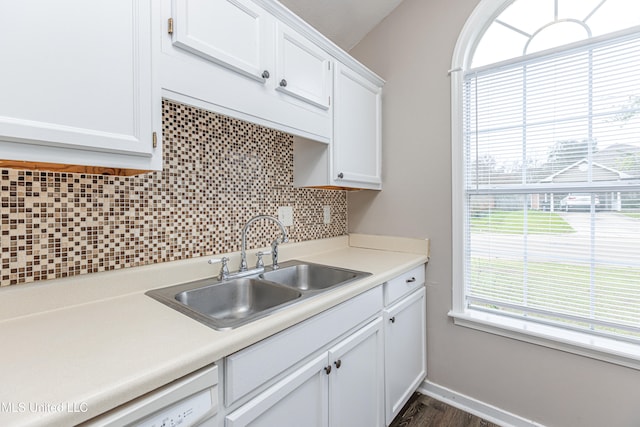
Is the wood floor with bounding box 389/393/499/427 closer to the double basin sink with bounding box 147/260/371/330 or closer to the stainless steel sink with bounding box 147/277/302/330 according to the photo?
the double basin sink with bounding box 147/260/371/330

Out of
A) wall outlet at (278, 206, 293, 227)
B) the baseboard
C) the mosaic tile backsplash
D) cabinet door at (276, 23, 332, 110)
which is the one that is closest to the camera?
the mosaic tile backsplash

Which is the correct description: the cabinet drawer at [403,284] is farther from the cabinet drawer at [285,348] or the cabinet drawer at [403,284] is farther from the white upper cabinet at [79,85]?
the white upper cabinet at [79,85]

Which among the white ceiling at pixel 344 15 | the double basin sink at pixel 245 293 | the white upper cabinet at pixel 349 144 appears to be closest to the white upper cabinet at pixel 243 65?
the white upper cabinet at pixel 349 144

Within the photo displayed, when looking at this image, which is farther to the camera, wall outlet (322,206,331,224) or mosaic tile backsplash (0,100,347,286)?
wall outlet (322,206,331,224)

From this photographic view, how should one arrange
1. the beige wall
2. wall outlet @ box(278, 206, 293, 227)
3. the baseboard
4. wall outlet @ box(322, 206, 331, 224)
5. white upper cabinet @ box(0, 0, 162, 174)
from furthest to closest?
wall outlet @ box(322, 206, 331, 224) → wall outlet @ box(278, 206, 293, 227) → the baseboard → the beige wall → white upper cabinet @ box(0, 0, 162, 174)

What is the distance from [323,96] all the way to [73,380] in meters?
1.49

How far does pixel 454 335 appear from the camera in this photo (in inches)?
75.7

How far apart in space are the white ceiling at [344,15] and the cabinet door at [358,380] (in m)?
1.86

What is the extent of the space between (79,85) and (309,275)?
50.9 inches

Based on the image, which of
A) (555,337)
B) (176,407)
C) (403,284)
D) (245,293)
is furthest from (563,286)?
→ (176,407)

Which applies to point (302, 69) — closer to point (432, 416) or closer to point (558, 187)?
point (558, 187)

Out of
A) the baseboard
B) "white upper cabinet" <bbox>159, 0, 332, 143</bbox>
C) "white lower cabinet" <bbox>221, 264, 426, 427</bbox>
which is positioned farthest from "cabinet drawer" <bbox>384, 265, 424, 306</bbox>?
"white upper cabinet" <bbox>159, 0, 332, 143</bbox>

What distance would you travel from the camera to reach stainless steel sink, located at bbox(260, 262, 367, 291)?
156 centimetres

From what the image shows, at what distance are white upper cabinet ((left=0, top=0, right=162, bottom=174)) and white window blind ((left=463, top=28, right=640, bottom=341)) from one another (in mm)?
1731
